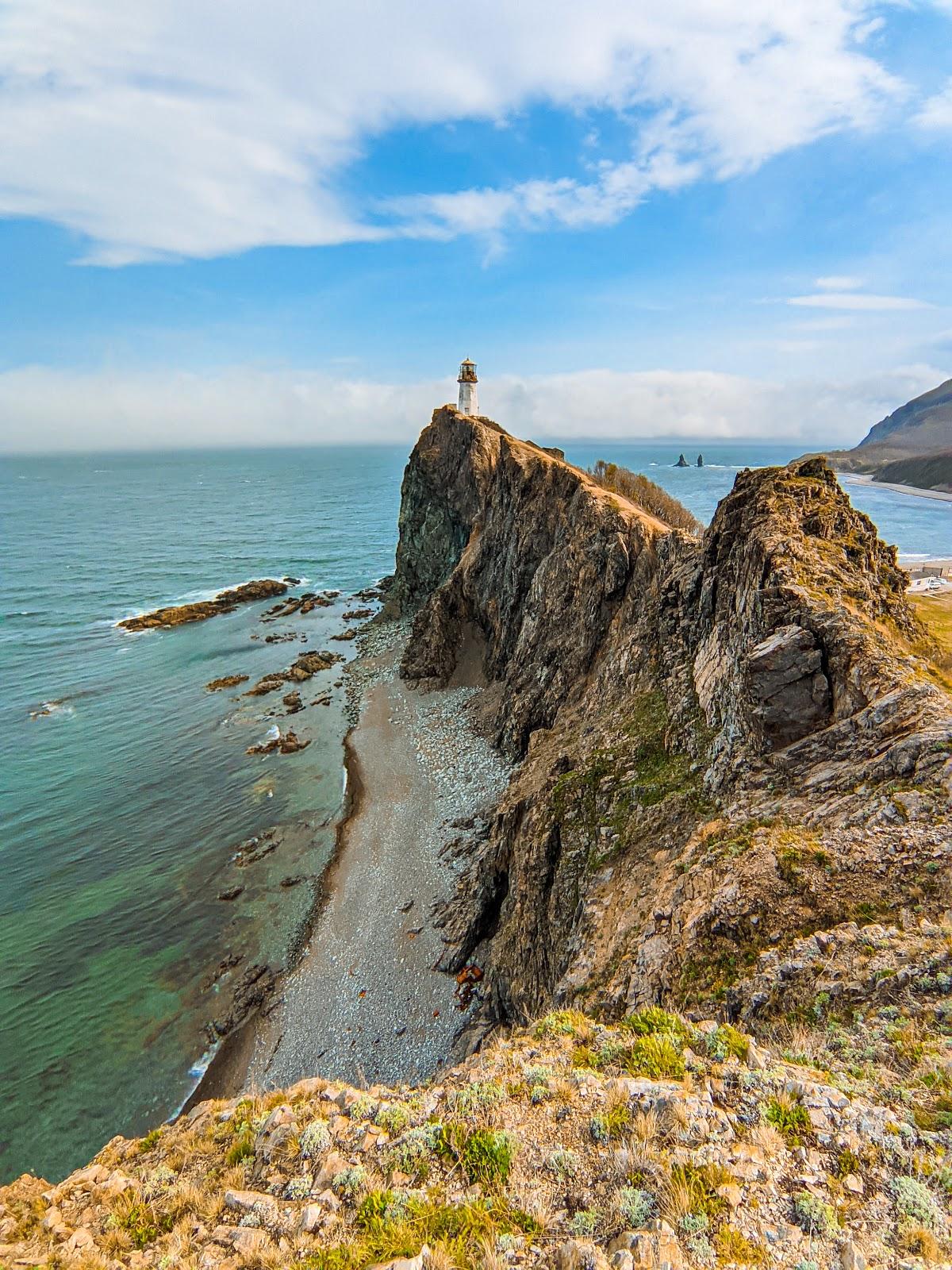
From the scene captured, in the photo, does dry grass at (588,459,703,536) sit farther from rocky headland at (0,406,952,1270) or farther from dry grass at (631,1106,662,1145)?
dry grass at (631,1106,662,1145)

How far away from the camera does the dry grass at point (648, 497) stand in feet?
167

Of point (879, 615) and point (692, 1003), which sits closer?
point (692, 1003)

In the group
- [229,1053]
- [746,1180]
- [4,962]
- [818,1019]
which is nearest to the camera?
[746,1180]

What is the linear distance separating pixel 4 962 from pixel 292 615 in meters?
51.5

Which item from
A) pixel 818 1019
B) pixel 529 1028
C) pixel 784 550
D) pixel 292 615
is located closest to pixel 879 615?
pixel 784 550

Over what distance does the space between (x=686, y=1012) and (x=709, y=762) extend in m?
7.70

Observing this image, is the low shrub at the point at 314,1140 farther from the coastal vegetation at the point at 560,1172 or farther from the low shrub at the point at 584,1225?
the low shrub at the point at 584,1225

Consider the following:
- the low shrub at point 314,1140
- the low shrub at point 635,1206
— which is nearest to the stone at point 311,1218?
the low shrub at point 314,1140

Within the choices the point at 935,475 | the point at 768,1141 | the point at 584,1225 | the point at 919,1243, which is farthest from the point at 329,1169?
the point at 935,475

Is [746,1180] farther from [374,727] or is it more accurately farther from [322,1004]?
[374,727]

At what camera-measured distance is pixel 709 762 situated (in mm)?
16656

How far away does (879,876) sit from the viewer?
1048 centimetres

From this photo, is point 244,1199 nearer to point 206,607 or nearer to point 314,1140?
point 314,1140

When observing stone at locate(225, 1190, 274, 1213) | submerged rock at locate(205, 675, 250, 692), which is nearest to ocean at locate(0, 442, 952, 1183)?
submerged rock at locate(205, 675, 250, 692)
